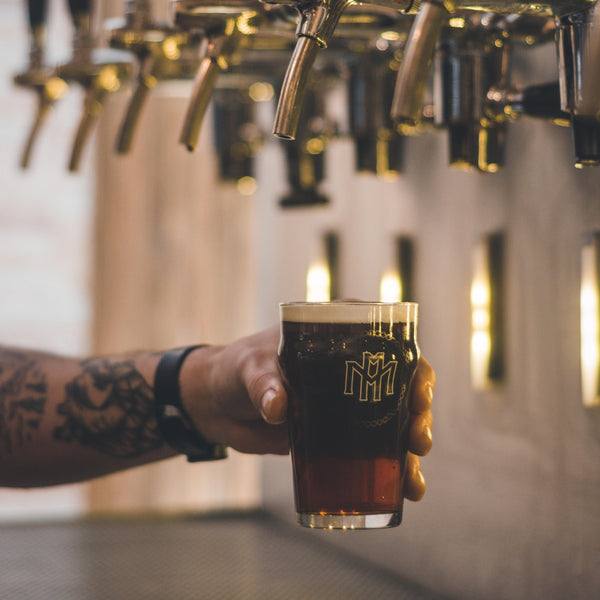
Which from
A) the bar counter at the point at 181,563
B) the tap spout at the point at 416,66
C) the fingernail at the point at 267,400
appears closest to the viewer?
the tap spout at the point at 416,66

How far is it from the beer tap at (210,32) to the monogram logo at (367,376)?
28cm

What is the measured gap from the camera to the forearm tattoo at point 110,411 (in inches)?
49.4

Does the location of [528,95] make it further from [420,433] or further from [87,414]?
[87,414]

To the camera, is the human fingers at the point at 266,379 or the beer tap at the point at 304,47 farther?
the human fingers at the point at 266,379

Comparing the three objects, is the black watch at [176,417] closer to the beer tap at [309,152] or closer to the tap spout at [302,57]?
the beer tap at [309,152]

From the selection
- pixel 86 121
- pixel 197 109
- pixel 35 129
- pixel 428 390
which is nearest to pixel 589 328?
pixel 428 390

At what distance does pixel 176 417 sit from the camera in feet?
3.92

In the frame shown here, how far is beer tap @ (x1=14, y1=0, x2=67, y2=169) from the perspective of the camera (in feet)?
4.56

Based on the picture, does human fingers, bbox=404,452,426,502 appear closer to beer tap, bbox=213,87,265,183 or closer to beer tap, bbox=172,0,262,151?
beer tap, bbox=172,0,262,151

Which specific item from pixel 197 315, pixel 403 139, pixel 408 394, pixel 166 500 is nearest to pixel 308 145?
pixel 403 139

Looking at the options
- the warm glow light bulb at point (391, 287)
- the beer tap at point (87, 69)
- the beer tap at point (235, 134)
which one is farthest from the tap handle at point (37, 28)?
the warm glow light bulb at point (391, 287)

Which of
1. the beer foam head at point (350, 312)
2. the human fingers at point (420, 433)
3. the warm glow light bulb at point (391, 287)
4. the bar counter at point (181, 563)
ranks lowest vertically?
the bar counter at point (181, 563)

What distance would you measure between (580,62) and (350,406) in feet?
1.05

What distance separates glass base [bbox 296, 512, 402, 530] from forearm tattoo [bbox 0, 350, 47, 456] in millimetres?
629
